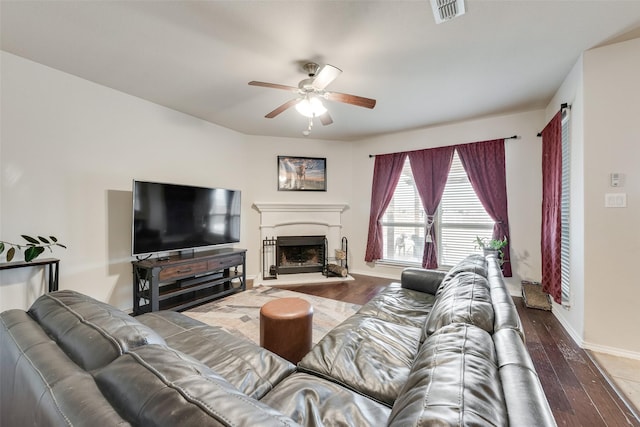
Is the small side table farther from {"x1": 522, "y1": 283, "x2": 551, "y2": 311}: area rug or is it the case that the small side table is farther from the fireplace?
{"x1": 522, "y1": 283, "x2": 551, "y2": 311}: area rug

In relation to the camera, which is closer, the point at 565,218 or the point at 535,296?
the point at 565,218

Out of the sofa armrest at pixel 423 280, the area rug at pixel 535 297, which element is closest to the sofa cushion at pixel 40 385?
the sofa armrest at pixel 423 280

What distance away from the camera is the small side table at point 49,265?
7.21ft

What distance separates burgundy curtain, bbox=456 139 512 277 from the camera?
376 cm

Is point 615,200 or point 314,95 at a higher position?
point 314,95

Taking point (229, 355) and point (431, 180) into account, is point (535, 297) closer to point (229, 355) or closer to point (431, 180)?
point (431, 180)

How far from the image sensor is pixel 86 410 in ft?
1.91

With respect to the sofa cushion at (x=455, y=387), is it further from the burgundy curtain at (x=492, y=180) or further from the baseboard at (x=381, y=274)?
the baseboard at (x=381, y=274)

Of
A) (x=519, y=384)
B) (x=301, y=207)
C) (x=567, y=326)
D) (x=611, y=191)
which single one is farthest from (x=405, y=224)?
(x=519, y=384)

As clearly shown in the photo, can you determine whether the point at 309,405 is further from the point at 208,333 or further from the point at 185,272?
the point at 185,272

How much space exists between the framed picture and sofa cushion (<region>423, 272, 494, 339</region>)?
11.9 ft

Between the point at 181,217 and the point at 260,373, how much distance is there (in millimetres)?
2623

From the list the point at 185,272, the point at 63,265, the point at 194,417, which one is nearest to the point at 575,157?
the point at 194,417

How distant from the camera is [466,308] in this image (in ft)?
4.04
